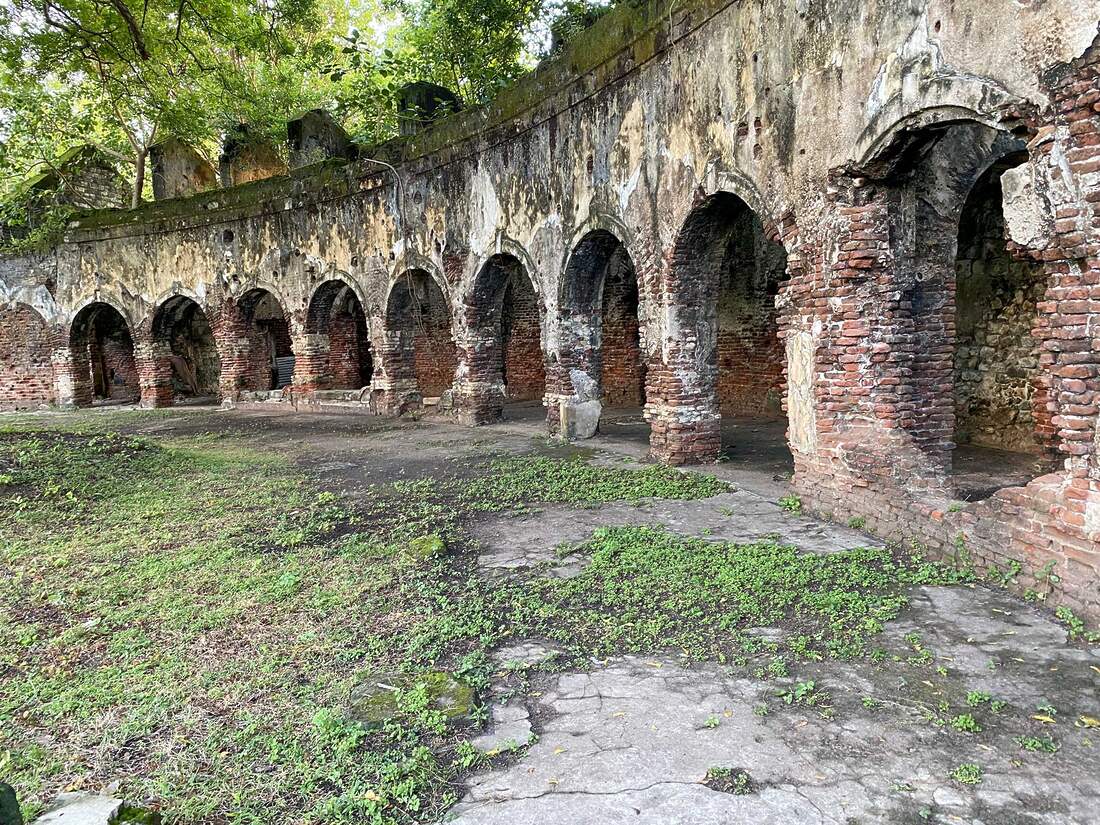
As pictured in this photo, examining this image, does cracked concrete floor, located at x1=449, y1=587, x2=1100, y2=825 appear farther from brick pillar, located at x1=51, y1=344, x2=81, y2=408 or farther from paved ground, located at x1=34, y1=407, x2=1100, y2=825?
brick pillar, located at x1=51, y1=344, x2=81, y2=408

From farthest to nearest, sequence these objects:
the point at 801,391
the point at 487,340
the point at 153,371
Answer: the point at 153,371 → the point at 487,340 → the point at 801,391

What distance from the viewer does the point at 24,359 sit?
18.8 metres

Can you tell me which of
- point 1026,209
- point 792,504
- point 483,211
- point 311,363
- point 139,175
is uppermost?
point 139,175

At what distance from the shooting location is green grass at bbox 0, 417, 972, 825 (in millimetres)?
2936

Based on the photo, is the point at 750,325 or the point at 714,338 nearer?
the point at 714,338

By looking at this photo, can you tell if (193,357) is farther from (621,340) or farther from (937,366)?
(937,366)

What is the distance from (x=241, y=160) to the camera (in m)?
18.5

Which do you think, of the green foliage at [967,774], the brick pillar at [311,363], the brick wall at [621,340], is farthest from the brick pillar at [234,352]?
the green foliage at [967,774]

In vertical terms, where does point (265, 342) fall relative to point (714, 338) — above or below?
above

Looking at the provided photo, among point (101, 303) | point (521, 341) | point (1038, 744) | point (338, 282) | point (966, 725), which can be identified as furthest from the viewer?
point (101, 303)

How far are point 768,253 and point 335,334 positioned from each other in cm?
943

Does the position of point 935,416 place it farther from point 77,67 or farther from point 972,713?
point 77,67

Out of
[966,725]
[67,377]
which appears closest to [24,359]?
[67,377]

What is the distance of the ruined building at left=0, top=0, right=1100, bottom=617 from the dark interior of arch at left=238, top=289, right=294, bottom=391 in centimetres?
12
